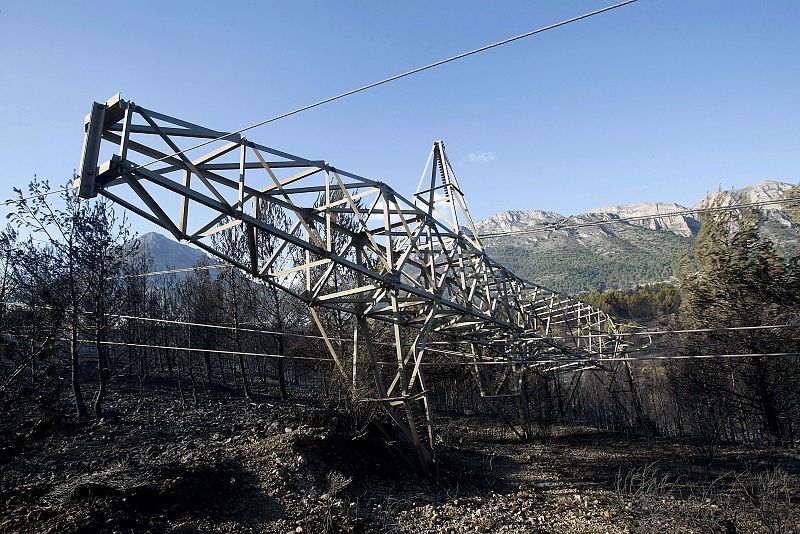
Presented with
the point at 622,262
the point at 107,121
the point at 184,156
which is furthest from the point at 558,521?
the point at 622,262

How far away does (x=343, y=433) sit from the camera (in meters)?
12.4

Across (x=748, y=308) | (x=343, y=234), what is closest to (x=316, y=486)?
(x=343, y=234)

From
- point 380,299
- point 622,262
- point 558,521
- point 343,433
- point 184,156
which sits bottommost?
point 558,521

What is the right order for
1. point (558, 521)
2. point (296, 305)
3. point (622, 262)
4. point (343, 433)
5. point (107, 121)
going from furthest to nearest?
1. point (622, 262)
2. point (296, 305)
3. point (343, 433)
4. point (558, 521)
5. point (107, 121)

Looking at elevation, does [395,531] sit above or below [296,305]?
below

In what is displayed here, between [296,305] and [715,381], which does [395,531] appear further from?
[715,381]

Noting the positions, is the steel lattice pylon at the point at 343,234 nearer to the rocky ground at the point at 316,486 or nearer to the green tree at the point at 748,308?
the rocky ground at the point at 316,486

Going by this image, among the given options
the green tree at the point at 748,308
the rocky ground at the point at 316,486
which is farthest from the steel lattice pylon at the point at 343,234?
the green tree at the point at 748,308

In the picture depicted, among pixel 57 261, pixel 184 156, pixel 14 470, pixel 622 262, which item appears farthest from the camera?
pixel 622 262

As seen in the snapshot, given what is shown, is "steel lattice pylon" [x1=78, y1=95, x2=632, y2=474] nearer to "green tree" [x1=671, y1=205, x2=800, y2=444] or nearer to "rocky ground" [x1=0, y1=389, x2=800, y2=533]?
"rocky ground" [x1=0, y1=389, x2=800, y2=533]

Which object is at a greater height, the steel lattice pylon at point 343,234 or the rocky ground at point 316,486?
the steel lattice pylon at point 343,234

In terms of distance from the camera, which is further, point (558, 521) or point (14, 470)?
point (14, 470)

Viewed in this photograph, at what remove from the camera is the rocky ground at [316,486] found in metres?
7.59

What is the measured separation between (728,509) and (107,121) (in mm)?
11582
